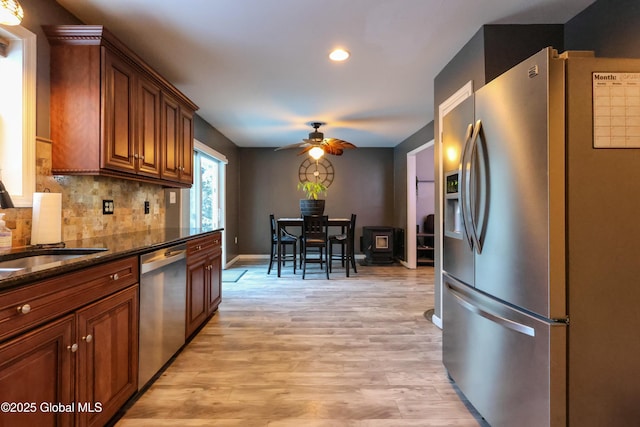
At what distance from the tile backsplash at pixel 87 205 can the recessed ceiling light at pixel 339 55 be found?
198 cm

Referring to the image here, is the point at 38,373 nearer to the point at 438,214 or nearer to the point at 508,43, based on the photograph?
the point at 438,214

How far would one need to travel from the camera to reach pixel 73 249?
1.60 meters

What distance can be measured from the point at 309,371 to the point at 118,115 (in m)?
2.09

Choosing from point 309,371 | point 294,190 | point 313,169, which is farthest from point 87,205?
Result: point 313,169

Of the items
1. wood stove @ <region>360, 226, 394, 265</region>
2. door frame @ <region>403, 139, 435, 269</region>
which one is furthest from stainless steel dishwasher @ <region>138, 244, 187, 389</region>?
door frame @ <region>403, 139, 435, 269</region>

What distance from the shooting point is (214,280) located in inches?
117

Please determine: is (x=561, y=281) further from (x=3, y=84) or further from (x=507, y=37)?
(x=3, y=84)

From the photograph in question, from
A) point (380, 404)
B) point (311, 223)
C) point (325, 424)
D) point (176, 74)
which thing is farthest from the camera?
point (311, 223)

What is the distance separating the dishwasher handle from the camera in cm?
172

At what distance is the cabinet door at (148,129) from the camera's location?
87.0 inches

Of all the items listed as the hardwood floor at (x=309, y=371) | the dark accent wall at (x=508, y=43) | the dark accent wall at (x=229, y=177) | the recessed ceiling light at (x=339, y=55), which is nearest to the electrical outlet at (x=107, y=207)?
the hardwood floor at (x=309, y=371)

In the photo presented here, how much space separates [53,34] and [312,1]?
1515 millimetres

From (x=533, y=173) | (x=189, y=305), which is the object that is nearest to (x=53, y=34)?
(x=189, y=305)

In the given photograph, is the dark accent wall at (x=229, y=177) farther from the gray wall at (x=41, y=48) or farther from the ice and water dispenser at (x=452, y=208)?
the ice and water dispenser at (x=452, y=208)
